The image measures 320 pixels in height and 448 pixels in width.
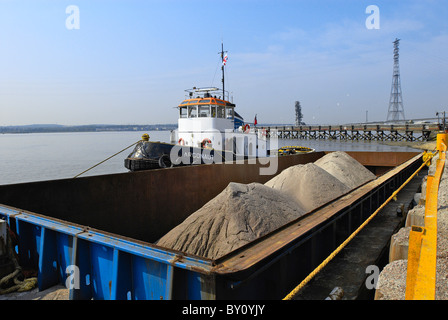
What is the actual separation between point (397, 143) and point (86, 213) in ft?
184

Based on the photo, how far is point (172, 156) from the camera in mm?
11539

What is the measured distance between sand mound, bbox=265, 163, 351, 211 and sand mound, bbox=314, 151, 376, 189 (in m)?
2.28

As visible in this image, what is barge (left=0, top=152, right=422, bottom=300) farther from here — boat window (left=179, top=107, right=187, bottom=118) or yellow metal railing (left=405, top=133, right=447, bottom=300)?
boat window (left=179, top=107, right=187, bottom=118)

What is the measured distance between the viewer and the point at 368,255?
3.82 m

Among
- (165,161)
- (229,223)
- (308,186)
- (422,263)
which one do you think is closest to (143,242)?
(422,263)

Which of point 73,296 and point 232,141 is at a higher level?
point 232,141

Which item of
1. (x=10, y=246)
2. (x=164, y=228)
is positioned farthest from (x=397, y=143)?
(x=10, y=246)

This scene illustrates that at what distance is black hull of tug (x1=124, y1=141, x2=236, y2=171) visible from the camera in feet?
37.2

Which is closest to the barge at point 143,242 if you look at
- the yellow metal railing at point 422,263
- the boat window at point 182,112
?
the yellow metal railing at point 422,263

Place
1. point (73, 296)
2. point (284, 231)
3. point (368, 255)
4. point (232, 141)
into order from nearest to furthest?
point (73, 296), point (284, 231), point (368, 255), point (232, 141)

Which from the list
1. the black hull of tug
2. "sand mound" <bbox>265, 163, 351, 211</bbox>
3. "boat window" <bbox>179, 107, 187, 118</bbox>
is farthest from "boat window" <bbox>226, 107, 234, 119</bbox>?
"sand mound" <bbox>265, 163, 351, 211</bbox>

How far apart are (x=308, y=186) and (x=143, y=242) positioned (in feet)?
17.3

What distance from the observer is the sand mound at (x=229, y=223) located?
15.5 ft
